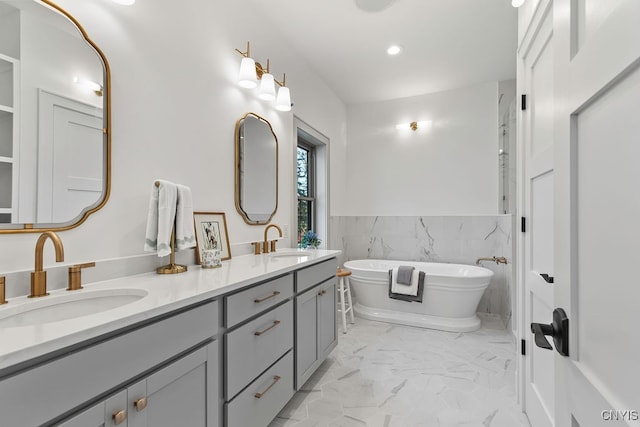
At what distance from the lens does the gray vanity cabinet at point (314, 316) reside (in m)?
1.92

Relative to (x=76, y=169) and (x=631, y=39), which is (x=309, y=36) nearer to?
(x=76, y=169)

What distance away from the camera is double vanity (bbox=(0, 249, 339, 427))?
0.70 metres

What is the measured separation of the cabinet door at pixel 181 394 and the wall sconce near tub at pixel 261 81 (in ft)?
5.55

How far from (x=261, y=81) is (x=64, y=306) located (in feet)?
6.22

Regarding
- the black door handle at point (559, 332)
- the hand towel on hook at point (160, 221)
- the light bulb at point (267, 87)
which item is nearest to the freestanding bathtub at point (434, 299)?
the light bulb at point (267, 87)

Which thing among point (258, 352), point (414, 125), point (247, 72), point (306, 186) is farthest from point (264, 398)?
point (414, 125)

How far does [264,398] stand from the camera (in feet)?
5.10

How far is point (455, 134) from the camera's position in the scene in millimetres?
3996

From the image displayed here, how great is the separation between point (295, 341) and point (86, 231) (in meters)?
1.24

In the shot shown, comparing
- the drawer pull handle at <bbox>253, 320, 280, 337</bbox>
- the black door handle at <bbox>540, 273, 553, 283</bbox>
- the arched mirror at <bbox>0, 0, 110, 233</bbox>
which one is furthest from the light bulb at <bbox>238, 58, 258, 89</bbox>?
the black door handle at <bbox>540, 273, 553, 283</bbox>

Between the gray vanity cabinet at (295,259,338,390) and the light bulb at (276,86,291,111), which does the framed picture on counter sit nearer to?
the gray vanity cabinet at (295,259,338,390)

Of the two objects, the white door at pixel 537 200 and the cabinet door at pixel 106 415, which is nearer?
the cabinet door at pixel 106 415

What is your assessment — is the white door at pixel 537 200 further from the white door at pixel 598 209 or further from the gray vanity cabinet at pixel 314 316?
the gray vanity cabinet at pixel 314 316

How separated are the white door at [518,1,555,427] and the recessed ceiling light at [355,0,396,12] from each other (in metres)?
1.01
